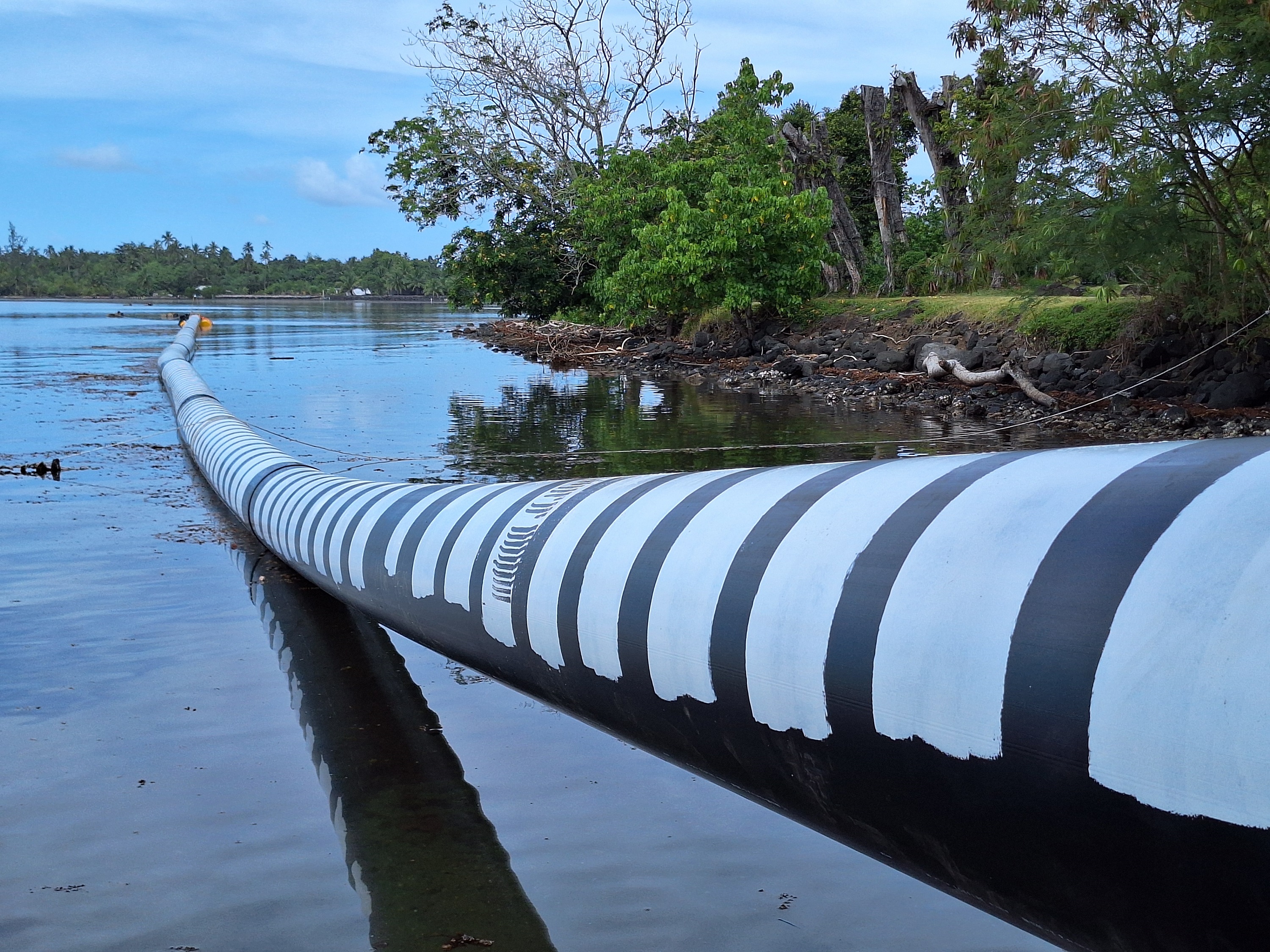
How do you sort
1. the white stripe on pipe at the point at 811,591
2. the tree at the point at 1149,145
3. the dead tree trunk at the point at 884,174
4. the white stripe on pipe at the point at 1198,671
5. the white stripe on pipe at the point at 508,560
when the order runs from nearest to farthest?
the white stripe on pipe at the point at 1198,671 → the white stripe on pipe at the point at 811,591 → the white stripe on pipe at the point at 508,560 → the tree at the point at 1149,145 → the dead tree trunk at the point at 884,174

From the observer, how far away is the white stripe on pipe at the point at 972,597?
63.9 inches

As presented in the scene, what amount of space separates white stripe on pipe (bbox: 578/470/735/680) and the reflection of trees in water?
6.24 meters

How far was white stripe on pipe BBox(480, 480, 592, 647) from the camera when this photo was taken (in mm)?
3012

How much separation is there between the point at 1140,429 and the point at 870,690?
11398 mm

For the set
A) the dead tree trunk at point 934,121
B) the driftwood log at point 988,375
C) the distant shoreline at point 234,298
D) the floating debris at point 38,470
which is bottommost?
the floating debris at point 38,470

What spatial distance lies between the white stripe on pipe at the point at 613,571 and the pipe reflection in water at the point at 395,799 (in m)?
0.65

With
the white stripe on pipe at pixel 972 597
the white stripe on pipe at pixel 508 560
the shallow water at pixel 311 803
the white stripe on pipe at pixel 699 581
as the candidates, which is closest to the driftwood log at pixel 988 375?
the shallow water at pixel 311 803

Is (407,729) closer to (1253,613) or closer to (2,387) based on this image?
(1253,613)

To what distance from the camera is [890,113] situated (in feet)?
88.5

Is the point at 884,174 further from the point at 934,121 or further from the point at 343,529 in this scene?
the point at 343,529

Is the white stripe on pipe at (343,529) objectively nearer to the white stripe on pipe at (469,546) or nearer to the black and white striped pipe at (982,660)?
the white stripe on pipe at (469,546)

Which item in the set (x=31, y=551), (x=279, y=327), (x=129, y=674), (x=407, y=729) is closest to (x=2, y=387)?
(x=31, y=551)

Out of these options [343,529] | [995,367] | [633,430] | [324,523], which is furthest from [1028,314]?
[343,529]

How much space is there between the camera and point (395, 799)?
10.4 feet
